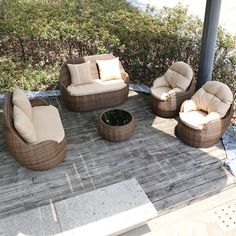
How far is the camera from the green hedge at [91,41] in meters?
6.36

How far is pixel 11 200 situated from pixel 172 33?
449 cm

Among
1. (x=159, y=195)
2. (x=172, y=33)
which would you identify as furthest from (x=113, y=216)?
(x=172, y=33)

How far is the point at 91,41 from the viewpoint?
6.77 metres

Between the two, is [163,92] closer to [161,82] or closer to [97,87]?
[161,82]

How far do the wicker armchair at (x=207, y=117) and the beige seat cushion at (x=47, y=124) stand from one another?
1.99 metres

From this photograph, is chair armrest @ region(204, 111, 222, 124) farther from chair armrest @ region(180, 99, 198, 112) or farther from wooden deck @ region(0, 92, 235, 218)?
wooden deck @ region(0, 92, 235, 218)

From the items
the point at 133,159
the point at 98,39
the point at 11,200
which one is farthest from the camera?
the point at 98,39

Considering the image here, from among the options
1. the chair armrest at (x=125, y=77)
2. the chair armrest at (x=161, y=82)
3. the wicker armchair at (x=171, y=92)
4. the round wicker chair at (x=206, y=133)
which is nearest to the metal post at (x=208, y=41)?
the wicker armchair at (x=171, y=92)

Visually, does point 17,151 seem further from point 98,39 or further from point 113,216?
point 98,39

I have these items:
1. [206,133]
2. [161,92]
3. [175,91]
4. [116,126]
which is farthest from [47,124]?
[206,133]

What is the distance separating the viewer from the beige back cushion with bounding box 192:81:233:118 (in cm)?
477

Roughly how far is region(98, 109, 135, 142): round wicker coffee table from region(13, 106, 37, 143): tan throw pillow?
1203 mm

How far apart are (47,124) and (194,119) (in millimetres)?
2378

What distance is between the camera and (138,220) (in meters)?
3.65
